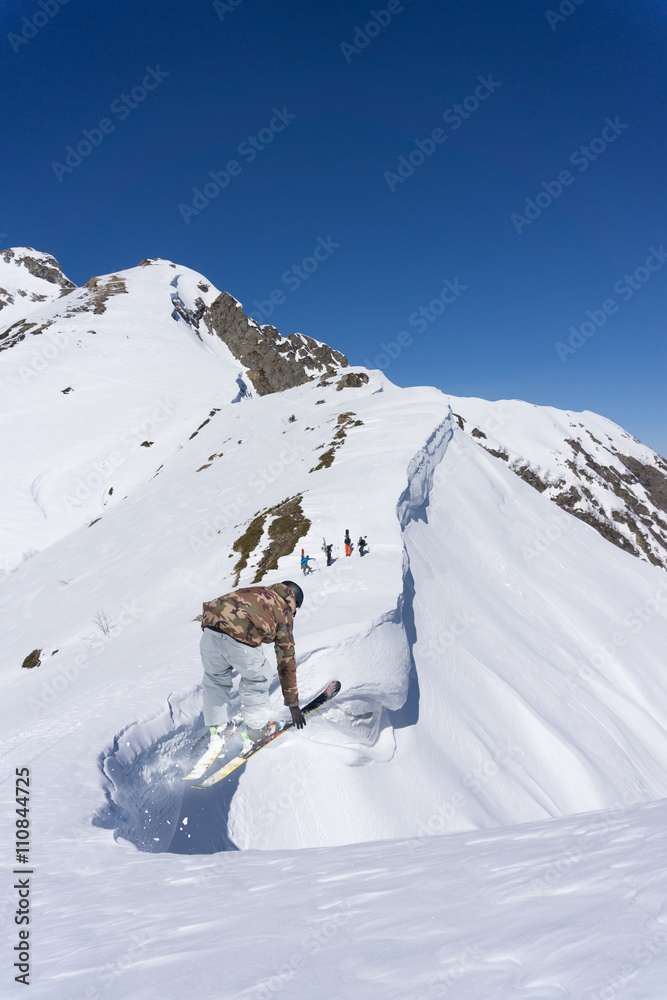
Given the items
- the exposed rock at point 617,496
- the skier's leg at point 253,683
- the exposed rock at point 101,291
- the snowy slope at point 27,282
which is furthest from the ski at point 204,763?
the snowy slope at point 27,282

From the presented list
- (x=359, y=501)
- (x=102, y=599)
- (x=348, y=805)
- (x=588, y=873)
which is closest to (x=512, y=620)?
(x=359, y=501)

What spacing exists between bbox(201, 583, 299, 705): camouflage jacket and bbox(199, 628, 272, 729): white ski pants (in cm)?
14

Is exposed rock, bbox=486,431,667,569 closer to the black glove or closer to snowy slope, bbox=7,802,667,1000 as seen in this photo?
the black glove

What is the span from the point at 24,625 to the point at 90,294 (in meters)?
79.7

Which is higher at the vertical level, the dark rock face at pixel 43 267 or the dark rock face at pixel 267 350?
the dark rock face at pixel 267 350

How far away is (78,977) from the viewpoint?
242 cm

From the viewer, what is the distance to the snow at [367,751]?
2.45 meters

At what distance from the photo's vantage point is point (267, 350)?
8744 cm

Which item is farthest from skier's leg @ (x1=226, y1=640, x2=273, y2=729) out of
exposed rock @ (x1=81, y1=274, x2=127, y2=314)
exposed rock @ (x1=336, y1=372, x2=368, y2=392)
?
exposed rock @ (x1=81, y1=274, x2=127, y2=314)

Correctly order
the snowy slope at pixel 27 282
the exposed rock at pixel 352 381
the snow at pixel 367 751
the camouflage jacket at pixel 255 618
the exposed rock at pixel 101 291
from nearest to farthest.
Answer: the snow at pixel 367 751, the camouflage jacket at pixel 255 618, the exposed rock at pixel 352 381, the exposed rock at pixel 101 291, the snowy slope at pixel 27 282

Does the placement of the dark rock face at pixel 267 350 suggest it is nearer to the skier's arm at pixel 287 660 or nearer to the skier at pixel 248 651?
the skier at pixel 248 651

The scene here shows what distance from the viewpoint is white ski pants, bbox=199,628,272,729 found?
17.8 ft

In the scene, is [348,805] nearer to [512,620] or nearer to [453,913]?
[453,913]

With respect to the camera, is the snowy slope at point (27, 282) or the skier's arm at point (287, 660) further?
the snowy slope at point (27, 282)
